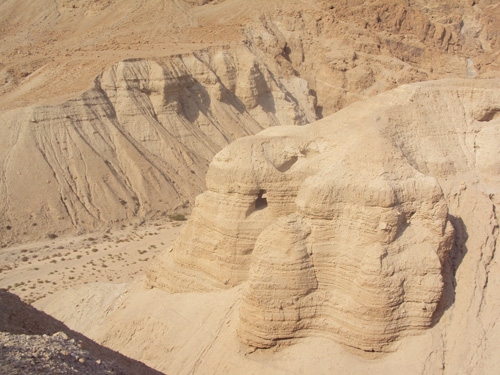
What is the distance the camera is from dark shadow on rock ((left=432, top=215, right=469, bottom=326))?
12.4 metres

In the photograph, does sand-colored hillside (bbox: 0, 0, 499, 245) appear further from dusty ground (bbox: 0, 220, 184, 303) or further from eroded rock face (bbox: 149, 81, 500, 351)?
eroded rock face (bbox: 149, 81, 500, 351)

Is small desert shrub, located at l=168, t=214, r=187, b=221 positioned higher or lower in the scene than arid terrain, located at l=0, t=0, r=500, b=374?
lower

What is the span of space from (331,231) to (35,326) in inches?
263

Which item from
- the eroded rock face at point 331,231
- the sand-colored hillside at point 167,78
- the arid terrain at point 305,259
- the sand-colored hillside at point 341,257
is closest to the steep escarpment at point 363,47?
the sand-colored hillside at point 167,78

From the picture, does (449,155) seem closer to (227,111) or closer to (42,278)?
(42,278)

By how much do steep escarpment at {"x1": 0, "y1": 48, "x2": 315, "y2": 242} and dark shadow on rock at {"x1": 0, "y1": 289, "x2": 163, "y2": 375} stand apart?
18.6 metres

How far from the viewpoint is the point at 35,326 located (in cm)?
1042

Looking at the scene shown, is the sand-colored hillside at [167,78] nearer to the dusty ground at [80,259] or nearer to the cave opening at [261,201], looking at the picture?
Answer: the dusty ground at [80,259]

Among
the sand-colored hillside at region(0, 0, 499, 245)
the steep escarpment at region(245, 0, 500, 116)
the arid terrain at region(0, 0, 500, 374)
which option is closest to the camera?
the arid terrain at region(0, 0, 500, 374)

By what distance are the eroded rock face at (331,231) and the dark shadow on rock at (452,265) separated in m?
0.20

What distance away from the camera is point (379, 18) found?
2047 inches

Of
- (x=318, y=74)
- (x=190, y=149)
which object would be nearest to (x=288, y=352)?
(x=190, y=149)

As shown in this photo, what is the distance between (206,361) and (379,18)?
46.4 metres

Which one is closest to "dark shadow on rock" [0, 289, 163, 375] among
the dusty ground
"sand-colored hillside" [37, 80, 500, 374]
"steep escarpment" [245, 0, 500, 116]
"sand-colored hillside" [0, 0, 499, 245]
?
"sand-colored hillside" [37, 80, 500, 374]
